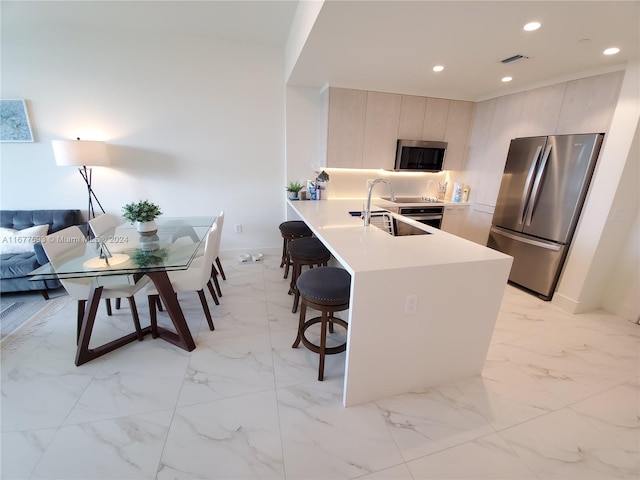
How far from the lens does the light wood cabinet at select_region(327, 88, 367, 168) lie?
3.22 m

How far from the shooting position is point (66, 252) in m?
1.94

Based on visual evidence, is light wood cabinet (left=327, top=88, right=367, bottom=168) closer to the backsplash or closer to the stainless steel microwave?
the backsplash

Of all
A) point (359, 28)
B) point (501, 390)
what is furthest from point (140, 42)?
point (501, 390)

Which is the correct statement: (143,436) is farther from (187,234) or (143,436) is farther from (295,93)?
(295,93)

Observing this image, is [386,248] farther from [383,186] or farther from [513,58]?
[383,186]

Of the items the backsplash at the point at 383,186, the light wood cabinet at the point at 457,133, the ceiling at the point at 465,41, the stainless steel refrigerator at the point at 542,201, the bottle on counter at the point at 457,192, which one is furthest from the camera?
the bottle on counter at the point at 457,192

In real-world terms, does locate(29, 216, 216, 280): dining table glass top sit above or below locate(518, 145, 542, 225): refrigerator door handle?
below

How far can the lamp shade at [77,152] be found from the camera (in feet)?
8.84

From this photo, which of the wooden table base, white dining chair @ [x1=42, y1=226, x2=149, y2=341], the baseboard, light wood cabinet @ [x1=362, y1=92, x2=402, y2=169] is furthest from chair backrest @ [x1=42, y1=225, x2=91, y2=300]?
the baseboard

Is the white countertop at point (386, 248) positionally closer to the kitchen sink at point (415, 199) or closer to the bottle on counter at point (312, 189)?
the bottle on counter at point (312, 189)

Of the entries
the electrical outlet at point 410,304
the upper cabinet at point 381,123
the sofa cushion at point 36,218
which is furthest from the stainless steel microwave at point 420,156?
the sofa cushion at point 36,218

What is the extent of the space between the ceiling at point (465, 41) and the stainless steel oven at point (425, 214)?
1.52 meters

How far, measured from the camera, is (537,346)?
220 centimetres

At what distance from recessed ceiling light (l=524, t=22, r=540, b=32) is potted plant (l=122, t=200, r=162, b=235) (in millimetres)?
3168
